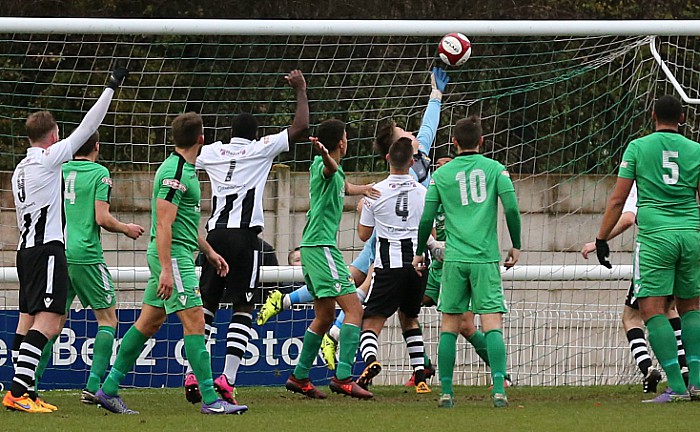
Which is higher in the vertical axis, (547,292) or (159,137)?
(159,137)

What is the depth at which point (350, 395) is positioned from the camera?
31.6 ft

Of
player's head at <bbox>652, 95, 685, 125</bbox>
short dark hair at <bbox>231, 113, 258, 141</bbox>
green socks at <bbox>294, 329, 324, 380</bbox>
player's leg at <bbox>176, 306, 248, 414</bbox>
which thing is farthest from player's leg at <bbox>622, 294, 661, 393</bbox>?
player's leg at <bbox>176, 306, 248, 414</bbox>

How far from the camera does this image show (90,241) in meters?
9.33

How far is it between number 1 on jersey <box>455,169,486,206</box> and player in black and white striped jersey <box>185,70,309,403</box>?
1.22 meters

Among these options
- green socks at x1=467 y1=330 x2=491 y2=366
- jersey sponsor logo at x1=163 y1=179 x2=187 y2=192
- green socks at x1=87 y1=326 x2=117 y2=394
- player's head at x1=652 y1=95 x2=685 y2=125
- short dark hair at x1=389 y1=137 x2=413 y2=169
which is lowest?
green socks at x1=87 y1=326 x2=117 y2=394

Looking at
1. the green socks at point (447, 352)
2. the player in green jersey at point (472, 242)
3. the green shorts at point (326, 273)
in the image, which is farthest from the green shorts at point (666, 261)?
the green shorts at point (326, 273)

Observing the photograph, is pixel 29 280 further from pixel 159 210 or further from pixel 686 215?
pixel 686 215

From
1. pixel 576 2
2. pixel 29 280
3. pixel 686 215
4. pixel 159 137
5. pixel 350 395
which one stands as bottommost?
pixel 350 395

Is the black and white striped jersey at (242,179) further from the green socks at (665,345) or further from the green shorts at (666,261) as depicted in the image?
the green socks at (665,345)

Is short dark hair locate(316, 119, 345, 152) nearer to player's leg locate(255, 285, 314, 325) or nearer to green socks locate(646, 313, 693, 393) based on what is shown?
player's leg locate(255, 285, 314, 325)

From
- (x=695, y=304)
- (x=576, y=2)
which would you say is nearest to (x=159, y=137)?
(x=695, y=304)

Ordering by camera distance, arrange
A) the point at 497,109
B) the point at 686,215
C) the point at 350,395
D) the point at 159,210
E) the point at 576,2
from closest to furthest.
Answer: the point at 159,210
the point at 686,215
the point at 350,395
the point at 497,109
the point at 576,2

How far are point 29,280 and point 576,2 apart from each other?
1195 cm

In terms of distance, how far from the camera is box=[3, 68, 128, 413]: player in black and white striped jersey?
27.5 ft
